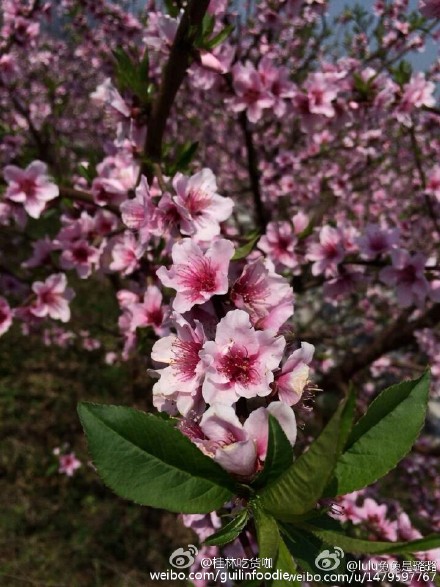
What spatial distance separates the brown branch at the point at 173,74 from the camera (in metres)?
1.34

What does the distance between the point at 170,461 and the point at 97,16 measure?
4.36 metres

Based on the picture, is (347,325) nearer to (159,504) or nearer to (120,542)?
(120,542)

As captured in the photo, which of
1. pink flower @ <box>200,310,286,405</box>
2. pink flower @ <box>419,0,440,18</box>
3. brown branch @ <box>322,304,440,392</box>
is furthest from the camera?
brown branch @ <box>322,304,440,392</box>

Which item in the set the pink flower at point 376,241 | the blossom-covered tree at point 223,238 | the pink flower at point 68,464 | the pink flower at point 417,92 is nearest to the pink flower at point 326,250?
the blossom-covered tree at point 223,238

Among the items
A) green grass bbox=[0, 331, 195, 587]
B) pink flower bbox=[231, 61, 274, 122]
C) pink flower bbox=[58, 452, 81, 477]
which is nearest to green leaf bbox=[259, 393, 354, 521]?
pink flower bbox=[231, 61, 274, 122]

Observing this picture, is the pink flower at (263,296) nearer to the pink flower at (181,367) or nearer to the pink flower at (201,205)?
the pink flower at (181,367)

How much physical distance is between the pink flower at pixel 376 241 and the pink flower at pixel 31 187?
138 cm

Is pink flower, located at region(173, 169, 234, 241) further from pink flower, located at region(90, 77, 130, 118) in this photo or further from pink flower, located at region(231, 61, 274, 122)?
pink flower, located at region(231, 61, 274, 122)

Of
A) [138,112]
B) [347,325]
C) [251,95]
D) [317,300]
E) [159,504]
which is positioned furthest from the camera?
[317,300]

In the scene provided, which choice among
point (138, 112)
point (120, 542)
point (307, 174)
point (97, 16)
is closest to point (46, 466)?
point (120, 542)

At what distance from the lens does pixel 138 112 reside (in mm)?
1683

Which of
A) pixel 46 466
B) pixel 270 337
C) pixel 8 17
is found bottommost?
pixel 46 466

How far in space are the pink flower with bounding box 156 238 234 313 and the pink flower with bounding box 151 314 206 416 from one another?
6 centimetres

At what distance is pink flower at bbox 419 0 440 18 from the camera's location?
5.14 ft
